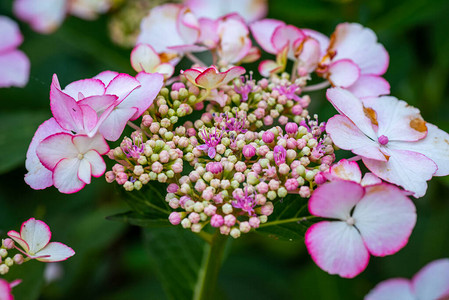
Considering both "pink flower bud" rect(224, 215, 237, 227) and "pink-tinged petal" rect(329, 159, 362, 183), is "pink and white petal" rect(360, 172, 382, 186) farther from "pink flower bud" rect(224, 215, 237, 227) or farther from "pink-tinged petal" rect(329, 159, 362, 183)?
"pink flower bud" rect(224, 215, 237, 227)

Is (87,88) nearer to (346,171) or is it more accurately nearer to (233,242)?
(346,171)

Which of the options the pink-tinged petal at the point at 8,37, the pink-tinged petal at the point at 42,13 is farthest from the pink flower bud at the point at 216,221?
the pink-tinged petal at the point at 42,13

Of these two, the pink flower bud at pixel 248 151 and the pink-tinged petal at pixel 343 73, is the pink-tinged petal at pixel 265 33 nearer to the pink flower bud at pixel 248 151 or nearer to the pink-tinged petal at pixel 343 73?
the pink-tinged petal at pixel 343 73

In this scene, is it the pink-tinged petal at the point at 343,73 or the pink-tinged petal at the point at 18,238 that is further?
the pink-tinged petal at the point at 343,73

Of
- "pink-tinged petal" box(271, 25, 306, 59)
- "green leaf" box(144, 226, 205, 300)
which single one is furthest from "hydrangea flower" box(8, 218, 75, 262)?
"pink-tinged petal" box(271, 25, 306, 59)

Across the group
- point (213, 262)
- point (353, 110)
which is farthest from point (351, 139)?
point (213, 262)
